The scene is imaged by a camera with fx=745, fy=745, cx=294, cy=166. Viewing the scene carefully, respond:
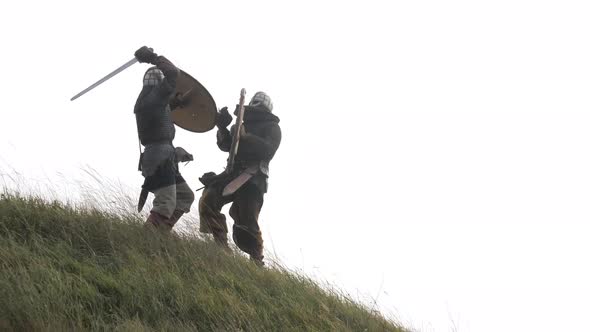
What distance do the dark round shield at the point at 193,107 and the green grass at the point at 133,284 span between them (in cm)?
123

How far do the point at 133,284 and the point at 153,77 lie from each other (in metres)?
2.18

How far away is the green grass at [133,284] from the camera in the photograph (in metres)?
4.36

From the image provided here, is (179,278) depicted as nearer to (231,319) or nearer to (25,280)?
(231,319)

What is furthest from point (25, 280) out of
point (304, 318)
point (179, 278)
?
point (304, 318)

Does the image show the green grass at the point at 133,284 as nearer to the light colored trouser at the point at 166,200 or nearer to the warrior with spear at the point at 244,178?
the light colored trouser at the point at 166,200

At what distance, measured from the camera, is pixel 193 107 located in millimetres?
6965

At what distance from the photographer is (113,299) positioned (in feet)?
15.4

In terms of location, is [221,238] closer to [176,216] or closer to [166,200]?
[176,216]

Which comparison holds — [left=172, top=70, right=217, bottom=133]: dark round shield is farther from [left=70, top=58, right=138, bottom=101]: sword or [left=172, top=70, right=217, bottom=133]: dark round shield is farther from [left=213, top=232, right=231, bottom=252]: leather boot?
[left=213, top=232, right=231, bottom=252]: leather boot

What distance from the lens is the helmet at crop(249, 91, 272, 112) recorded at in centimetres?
733

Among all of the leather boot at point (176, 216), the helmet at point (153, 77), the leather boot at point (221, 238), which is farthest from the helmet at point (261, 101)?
the leather boot at point (176, 216)

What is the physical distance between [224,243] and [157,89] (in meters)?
1.55

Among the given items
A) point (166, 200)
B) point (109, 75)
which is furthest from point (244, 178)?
point (109, 75)

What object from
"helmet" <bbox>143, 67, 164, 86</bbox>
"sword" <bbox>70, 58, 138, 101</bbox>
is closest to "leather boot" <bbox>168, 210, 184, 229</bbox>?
"helmet" <bbox>143, 67, 164, 86</bbox>
